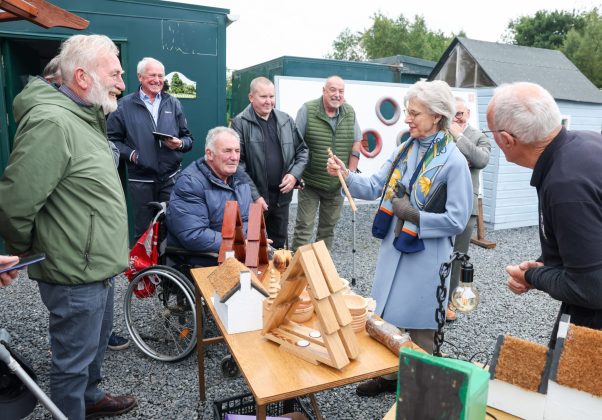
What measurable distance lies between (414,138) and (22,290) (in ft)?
12.9

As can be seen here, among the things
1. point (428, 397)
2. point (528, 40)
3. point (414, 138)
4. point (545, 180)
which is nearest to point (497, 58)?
point (414, 138)

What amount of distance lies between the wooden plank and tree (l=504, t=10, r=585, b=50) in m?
39.4

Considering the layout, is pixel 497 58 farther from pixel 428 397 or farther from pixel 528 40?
pixel 528 40

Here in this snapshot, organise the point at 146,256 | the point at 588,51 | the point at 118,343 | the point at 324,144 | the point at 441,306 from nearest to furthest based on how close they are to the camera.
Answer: the point at 441,306 → the point at 146,256 → the point at 118,343 → the point at 324,144 → the point at 588,51

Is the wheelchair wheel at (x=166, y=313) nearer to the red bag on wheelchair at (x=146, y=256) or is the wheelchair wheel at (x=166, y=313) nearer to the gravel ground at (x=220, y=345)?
the red bag on wheelchair at (x=146, y=256)

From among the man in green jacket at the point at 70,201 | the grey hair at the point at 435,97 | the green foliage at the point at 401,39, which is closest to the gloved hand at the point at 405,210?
the grey hair at the point at 435,97

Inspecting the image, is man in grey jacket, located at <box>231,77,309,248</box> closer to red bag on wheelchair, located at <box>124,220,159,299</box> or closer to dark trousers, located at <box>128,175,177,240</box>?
dark trousers, located at <box>128,175,177,240</box>

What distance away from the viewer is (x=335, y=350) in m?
1.52

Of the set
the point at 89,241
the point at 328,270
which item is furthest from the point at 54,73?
the point at 328,270

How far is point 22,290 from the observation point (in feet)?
14.5

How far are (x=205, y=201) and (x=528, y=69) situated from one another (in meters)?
7.09

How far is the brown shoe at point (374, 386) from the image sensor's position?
9.07 feet

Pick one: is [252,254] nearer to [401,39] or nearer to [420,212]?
Result: [420,212]

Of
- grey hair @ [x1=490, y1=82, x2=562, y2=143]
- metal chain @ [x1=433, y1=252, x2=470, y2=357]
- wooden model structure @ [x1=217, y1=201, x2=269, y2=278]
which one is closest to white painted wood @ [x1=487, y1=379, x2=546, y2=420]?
metal chain @ [x1=433, y1=252, x2=470, y2=357]
